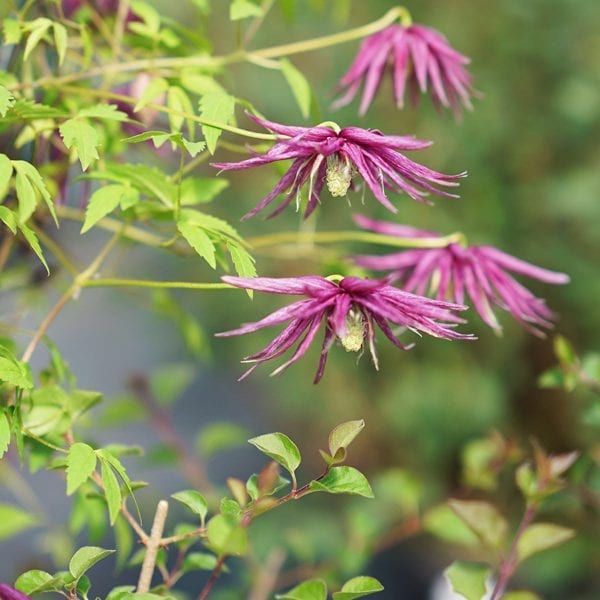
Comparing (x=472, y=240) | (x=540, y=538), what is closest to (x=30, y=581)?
(x=540, y=538)

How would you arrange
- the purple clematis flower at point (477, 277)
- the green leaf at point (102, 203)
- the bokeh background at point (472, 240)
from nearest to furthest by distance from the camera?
the green leaf at point (102, 203) → the purple clematis flower at point (477, 277) → the bokeh background at point (472, 240)

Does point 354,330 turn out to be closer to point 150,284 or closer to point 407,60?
point 150,284

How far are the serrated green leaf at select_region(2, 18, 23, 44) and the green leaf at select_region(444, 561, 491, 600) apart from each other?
49 centimetres

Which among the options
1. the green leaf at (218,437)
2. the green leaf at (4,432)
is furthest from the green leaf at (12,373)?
the green leaf at (218,437)

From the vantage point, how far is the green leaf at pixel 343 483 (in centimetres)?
53

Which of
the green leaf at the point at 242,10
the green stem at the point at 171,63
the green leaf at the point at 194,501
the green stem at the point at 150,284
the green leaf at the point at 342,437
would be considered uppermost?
the green leaf at the point at 242,10

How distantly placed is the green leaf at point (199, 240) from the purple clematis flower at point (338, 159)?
4cm

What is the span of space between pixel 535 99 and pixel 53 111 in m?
2.05

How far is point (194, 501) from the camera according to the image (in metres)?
0.57

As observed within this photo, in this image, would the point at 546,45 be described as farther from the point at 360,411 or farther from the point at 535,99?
the point at 360,411

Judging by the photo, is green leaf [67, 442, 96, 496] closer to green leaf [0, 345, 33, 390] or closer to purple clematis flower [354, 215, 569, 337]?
green leaf [0, 345, 33, 390]

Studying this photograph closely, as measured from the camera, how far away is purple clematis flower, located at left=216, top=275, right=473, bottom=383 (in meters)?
0.50

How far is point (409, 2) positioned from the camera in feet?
8.11

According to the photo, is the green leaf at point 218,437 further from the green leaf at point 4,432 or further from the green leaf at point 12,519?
the green leaf at point 4,432
